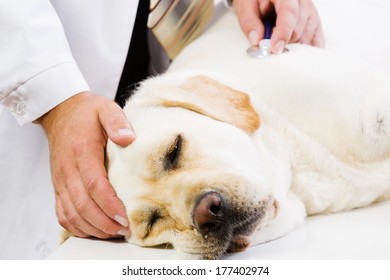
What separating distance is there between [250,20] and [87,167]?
0.82 meters

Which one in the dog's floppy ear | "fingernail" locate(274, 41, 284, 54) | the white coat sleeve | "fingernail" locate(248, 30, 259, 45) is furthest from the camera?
"fingernail" locate(248, 30, 259, 45)

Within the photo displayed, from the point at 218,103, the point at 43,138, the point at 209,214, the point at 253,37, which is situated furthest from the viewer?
the point at 43,138

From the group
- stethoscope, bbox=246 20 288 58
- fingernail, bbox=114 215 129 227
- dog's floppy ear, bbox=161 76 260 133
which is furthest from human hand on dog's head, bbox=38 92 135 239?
stethoscope, bbox=246 20 288 58

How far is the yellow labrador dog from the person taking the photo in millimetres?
1152

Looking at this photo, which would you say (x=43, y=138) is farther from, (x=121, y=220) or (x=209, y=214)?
(x=209, y=214)

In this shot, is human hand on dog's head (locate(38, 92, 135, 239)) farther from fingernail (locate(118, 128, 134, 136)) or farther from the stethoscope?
the stethoscope

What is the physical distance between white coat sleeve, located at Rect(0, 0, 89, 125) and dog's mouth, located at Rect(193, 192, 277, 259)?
23.1 inches

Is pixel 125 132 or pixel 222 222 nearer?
pixel 222 222

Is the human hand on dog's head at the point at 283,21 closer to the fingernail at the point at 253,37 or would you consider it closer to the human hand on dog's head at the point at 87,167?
the fingernail at the point at 253,37

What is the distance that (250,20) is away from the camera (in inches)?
70.6

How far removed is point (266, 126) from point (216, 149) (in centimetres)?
25

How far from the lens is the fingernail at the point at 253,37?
5.62 feet

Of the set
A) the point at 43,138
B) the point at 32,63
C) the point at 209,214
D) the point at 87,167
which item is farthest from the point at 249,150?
the point at 43,138

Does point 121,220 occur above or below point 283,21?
below
